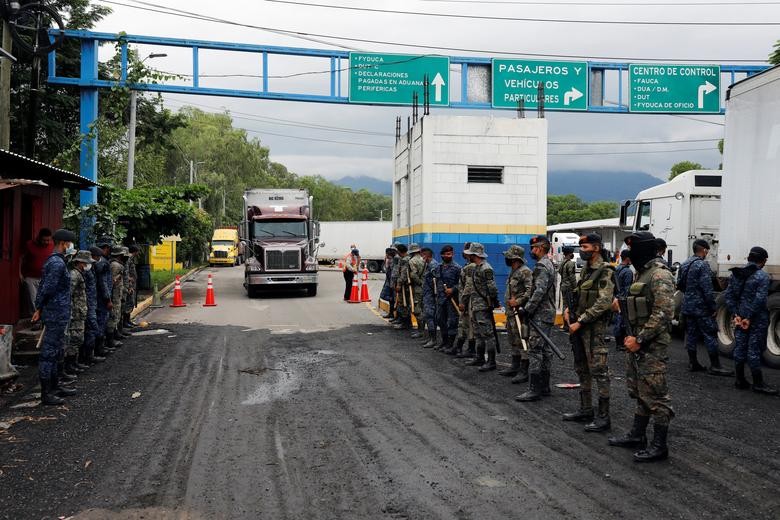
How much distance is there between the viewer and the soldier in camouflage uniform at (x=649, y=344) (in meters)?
5.74

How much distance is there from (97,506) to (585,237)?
5064 mm

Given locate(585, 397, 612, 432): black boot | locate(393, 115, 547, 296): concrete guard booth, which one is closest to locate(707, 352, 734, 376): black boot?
locate(585, 397, 612, 432): black boot

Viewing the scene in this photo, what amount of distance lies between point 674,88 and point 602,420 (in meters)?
17.7

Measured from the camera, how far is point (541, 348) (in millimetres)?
8203

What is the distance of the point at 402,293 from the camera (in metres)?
14.6

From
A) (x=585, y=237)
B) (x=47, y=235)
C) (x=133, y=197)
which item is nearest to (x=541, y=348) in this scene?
(x=585, y=237)

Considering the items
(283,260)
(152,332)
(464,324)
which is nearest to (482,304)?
(464,324)

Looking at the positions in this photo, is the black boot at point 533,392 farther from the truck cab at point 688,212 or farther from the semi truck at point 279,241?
the semi truck at point 279,241

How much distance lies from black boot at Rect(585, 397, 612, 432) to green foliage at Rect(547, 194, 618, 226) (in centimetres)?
9904

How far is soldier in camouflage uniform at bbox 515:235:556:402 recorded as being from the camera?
26.6 ft

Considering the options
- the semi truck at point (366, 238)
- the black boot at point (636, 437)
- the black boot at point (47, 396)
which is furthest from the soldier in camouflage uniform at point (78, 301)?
the semi truck at point (366, 238)

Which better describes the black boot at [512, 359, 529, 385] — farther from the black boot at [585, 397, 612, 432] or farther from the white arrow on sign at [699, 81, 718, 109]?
the white arrow on sign at [699, 81, 718, 109]

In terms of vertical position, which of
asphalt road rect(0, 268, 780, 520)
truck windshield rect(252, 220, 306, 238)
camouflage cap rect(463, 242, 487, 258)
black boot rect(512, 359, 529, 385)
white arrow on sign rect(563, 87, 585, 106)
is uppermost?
white arrow on sign rect(563, 87, 585, 106)

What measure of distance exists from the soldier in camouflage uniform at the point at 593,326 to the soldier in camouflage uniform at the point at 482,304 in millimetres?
3035
